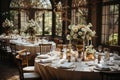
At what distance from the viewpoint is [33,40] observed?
8.88 m

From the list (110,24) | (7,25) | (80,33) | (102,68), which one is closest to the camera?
(102,68)

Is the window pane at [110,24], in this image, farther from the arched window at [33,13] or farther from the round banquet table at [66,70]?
the arched window at [33,13]

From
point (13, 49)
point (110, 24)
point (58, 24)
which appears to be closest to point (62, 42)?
point (13, 49)

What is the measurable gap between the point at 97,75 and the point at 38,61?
1.40 metres

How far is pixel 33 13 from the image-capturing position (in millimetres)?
14055

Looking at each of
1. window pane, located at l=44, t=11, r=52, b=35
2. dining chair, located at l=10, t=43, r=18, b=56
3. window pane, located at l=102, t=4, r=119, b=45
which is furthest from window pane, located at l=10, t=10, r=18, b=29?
window pane, located at l=102, t=4, r=119, b=45

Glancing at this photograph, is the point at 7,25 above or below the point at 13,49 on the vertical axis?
above

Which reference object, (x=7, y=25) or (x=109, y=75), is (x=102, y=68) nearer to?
(x=109, y=75)

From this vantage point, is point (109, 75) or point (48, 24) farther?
point (48, 24)

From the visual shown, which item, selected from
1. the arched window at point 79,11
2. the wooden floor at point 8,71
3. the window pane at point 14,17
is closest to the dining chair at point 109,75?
the wooden floor at point 8,71

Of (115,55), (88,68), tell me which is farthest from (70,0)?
(88,68)

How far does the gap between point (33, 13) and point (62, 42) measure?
384 cm

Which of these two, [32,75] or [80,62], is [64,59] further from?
[32,75]

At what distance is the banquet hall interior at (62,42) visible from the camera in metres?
4.57
